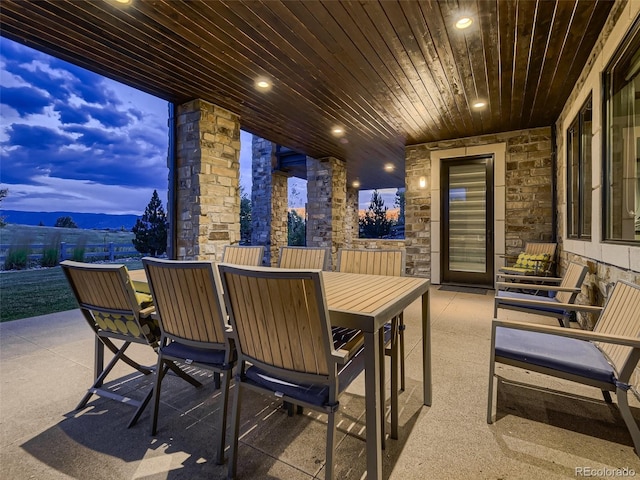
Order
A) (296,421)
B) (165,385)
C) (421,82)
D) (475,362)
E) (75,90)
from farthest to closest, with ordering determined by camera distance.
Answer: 1. (75,90)
2. (421,82)
3. (475,362)
4. (165,385)
5. (296,421)

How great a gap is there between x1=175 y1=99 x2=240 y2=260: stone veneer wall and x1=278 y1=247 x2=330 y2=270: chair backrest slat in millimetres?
1540

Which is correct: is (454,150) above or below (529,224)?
above

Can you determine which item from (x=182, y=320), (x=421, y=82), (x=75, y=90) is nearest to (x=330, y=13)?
(x=421, y=82)

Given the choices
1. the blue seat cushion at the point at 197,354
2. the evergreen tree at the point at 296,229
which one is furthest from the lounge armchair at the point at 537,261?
the evergreen tree at the point at 296,229

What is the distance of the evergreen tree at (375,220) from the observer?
14023mm

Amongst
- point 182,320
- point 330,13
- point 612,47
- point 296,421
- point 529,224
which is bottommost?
point 296,421

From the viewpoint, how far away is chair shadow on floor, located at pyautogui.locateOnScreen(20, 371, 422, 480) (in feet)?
4.31

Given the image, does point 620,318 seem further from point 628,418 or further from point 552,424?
point 552,424

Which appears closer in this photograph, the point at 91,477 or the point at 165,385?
the point at 91,477

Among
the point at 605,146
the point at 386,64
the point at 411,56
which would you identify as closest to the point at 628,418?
the point at 605,146

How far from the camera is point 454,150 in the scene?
5.54 m

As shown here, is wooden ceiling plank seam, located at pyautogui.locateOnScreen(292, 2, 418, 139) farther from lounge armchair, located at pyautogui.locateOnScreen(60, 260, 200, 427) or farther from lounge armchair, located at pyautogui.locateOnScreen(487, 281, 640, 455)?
lounge armchair, located at pyautogui.locateOnScreen(487, 281, 640, 455)

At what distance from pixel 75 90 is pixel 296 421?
975cm

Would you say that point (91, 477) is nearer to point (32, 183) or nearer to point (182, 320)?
point (182, 320)
